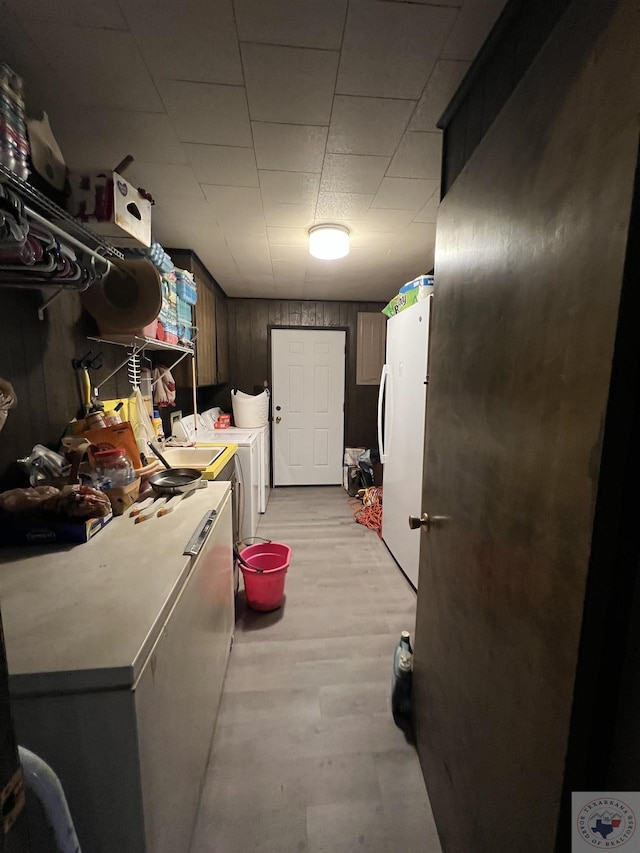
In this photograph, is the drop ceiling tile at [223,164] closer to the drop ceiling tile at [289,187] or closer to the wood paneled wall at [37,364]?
the drop ceiling tile at [289,187]

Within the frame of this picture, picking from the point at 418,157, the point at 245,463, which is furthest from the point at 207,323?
the point at 418,157

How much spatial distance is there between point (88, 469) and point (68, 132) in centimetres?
132

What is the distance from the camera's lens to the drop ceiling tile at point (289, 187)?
166 cm

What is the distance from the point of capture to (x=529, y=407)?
0.63 m

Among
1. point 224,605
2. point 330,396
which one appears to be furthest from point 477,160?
point 330,396

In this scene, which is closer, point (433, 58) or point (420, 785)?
point (433, 58)

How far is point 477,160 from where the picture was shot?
83cm

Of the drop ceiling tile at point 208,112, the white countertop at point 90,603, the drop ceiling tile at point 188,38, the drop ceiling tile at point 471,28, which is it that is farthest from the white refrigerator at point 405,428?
the white countertop at point 90,603

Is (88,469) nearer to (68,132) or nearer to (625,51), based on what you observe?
(68,132)

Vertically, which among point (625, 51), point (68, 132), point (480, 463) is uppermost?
point (68, 132)

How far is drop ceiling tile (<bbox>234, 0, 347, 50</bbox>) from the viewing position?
2.93ft

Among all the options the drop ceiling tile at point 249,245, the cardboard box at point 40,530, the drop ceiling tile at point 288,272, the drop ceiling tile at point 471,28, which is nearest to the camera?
the drop ceiling tile at point 471,28

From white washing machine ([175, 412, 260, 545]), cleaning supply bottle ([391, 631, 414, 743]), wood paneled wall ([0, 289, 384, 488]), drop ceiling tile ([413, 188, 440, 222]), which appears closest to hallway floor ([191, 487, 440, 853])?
cleaning supply bottle ([391, 631, 414, 743])

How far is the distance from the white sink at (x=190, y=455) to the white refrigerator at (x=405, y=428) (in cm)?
125
